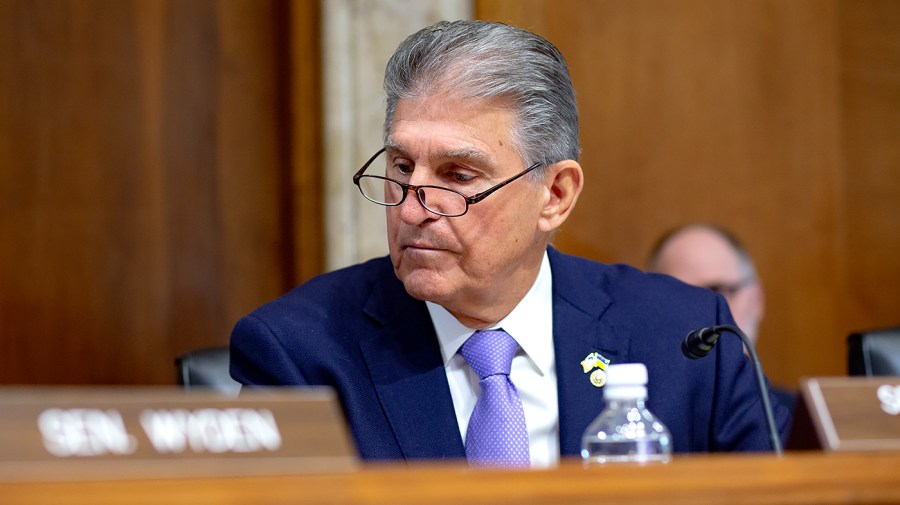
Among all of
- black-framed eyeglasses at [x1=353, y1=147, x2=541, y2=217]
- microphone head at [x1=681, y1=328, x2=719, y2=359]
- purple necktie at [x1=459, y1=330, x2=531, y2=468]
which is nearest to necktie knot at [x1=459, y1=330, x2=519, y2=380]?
purple necktie at [x1=459, y1=330, x2=531, y2=468]

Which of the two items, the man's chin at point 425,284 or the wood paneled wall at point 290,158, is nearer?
the man's chin at point 425,284

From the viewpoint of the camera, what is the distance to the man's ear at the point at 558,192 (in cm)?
227

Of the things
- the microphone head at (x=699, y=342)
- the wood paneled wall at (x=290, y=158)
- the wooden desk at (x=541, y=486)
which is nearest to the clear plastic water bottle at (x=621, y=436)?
the microphone head at (x=699, y=342)

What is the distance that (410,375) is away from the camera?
6.97ft

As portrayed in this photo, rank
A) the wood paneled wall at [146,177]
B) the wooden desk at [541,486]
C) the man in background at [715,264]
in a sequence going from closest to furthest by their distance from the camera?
the wooden desk at [541,486], the wood paneled wall at [146,177], the man in background at [715,264]

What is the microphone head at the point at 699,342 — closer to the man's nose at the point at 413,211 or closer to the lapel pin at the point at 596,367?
the lapel pin at the point at 596,367

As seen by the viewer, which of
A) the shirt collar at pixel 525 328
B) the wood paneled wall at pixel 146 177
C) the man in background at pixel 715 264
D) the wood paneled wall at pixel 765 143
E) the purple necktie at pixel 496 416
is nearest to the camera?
the purple necktie at pixel 496 416

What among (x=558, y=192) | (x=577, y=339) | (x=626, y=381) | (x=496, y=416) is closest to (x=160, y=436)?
(x=626, y=381)

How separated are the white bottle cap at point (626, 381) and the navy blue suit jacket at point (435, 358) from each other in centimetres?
63

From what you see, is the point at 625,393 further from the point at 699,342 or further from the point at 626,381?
the point at 699,342

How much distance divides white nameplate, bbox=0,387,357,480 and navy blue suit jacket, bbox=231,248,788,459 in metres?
0.96

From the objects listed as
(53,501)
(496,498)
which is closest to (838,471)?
(496,498)

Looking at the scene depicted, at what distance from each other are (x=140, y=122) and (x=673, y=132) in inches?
65.5

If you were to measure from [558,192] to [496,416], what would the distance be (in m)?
0.52
